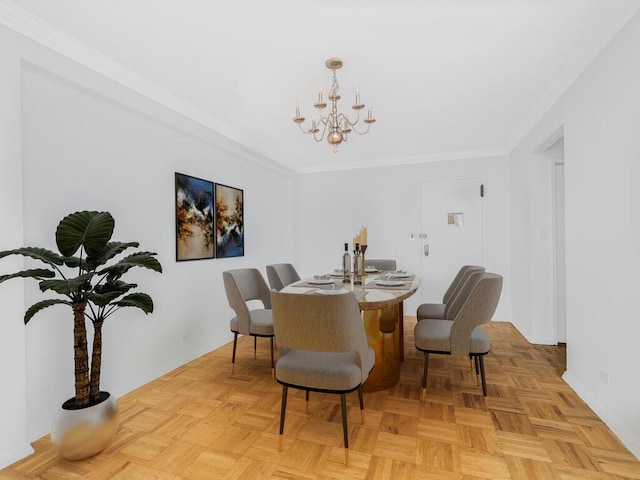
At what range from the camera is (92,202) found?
242 centimetres

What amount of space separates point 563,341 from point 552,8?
332cm

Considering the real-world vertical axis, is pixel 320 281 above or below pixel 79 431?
above

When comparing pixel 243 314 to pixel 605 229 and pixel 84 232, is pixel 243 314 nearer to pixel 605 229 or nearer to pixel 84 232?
pixel 84 232

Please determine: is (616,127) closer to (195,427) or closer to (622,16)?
(622,16)

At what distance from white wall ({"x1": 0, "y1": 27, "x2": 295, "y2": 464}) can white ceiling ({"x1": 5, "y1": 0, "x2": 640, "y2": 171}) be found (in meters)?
0.29

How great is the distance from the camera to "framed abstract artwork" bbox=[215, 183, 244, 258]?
3788 mm

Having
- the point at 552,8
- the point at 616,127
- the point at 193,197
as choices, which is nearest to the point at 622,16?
the point at 552,8

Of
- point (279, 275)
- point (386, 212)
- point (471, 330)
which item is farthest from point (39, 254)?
point (386, 212)

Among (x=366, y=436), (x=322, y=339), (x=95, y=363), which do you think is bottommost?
(x=366, y=436)

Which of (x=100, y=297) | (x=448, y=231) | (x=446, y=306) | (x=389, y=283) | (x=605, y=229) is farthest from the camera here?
(x=448, y=231)

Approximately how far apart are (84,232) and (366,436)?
1989 mm

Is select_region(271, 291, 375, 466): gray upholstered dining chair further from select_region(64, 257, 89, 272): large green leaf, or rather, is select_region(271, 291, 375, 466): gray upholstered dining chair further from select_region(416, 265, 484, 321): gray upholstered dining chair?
select_region(416, 265, 484, 321): gray upholstered dining chair

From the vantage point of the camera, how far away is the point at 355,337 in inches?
68.9

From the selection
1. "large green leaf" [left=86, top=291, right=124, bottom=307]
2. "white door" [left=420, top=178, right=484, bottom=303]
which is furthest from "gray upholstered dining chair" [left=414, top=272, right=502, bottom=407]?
"white door" [left=420, top=178, right=484, bottom=303]
